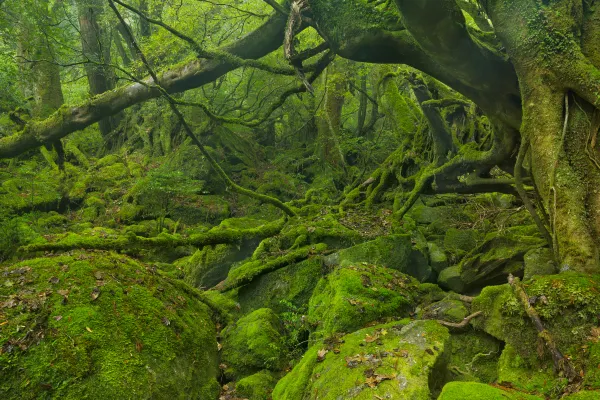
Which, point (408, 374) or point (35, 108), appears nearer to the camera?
point (408, 374)

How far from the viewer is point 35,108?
13.8 metres

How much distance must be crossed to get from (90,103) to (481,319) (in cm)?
998

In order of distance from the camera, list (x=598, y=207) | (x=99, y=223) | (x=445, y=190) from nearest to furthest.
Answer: (x=598, y=207)
(x=445, y=190)
(x=99, y=223)

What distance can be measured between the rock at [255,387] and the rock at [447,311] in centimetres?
211

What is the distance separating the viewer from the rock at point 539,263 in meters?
4.84

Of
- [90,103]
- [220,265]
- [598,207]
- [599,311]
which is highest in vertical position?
[90,103]

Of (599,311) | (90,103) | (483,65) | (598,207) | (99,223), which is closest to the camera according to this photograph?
(599,311)

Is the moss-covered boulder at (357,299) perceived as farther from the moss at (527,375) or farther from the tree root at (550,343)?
the tree root at (550,343)

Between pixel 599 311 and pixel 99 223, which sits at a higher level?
pixel 599 311

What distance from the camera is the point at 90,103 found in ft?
31.9

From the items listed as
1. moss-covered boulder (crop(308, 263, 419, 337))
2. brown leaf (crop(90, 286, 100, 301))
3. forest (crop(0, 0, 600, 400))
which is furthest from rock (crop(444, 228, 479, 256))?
brown leaf (crop(90, 286, 100, 301))

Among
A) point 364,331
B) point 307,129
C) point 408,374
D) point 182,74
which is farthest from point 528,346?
point 307,129

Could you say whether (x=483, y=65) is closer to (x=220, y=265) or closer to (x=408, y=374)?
(x=408, y=374)

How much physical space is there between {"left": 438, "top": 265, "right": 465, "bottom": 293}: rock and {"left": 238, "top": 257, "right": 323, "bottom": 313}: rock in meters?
2.46
